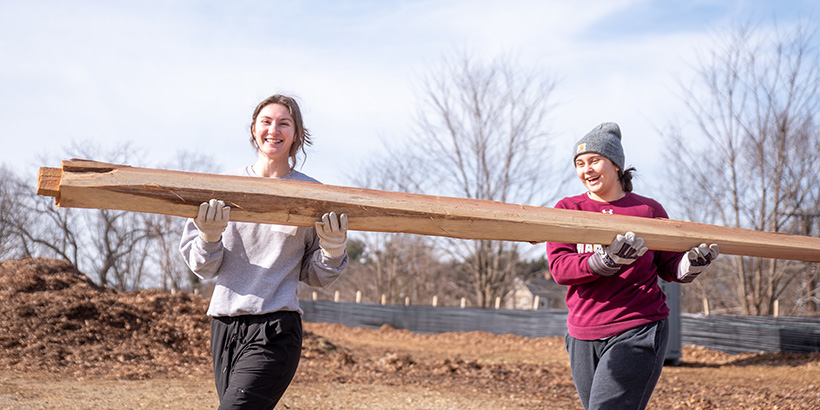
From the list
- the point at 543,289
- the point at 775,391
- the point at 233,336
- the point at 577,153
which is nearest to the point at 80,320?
the point at 233,336

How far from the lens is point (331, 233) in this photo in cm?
260

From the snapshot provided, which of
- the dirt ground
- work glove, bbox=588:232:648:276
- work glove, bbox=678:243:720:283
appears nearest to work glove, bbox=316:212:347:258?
work glove, bbox=588:232:648:276

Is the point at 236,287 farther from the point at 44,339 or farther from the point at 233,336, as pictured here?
the point at 44,339

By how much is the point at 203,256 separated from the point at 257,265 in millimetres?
221

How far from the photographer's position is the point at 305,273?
2799 mm

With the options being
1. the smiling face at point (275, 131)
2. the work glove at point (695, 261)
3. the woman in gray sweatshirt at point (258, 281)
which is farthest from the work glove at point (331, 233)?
the work glove at point (695, 261)

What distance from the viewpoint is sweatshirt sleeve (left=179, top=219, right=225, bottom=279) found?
2.57 meters

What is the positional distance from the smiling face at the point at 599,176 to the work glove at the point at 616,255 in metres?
0.43

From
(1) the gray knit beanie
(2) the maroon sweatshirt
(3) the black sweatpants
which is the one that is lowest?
(3) the black sweatpants

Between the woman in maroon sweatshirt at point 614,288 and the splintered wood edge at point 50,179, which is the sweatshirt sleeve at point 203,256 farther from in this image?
the woman in maroon sweatshirt at point 614,288

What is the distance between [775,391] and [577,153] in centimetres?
631

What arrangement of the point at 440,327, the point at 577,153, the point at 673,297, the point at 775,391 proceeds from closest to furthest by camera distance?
1. the point at 577,153
2. the point at 775,391
3. the point at 673,297
4. the point at 440,327

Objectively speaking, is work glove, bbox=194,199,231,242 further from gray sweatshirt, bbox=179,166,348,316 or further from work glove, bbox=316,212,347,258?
work glove, bbox=316,212,347,258

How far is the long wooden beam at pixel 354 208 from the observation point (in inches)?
96.3
